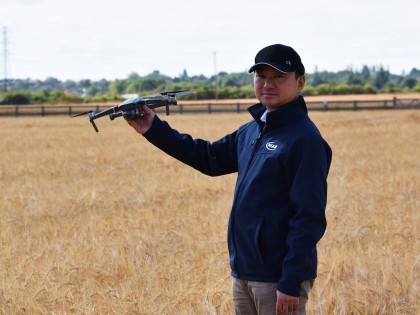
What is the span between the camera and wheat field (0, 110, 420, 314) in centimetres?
498

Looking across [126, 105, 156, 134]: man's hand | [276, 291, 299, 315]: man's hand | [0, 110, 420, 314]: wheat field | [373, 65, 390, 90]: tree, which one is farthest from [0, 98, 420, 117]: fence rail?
[373, 65, 390, 90]: tree

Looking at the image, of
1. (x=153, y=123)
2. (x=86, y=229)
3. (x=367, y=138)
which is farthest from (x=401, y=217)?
(x=367, y=138)

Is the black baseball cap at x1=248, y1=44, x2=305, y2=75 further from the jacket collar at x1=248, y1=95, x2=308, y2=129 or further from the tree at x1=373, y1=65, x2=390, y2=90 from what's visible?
the tree at x1=373, y1=65, x2=390, y2=90

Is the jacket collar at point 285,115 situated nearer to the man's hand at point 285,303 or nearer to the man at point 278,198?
the man at point 278,198

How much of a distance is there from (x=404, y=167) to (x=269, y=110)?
10516mm

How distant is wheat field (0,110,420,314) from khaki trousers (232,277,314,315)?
106cm

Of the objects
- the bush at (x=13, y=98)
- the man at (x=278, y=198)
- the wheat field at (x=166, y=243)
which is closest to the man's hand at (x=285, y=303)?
the man at (x=278, y=198)

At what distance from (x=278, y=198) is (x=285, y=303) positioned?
45 cm

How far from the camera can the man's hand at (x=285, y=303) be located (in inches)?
132

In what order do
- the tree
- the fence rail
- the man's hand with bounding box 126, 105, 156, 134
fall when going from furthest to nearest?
the tree
the fence rail
the man's hand with bounding box 126, 105, 156, 134

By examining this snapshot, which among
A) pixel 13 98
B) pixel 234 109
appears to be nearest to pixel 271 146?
pixel 234 109

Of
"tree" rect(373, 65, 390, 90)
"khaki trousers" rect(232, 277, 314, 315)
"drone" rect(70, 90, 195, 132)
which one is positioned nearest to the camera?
"khaki trousers" rect(232, 277, 314, 315)

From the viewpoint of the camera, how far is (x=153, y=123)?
12.8 feet

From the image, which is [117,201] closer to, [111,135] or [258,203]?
[258,203]
